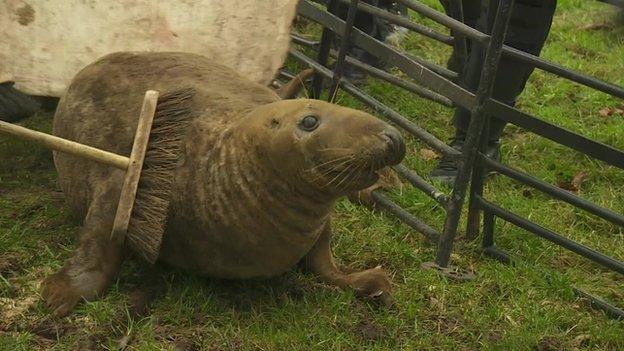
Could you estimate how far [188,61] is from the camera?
4.21 meters

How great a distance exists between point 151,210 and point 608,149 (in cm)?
171

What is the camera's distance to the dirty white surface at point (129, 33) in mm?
4383

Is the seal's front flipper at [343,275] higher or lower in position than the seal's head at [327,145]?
lower

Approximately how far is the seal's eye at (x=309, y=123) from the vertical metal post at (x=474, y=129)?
91 centimetres

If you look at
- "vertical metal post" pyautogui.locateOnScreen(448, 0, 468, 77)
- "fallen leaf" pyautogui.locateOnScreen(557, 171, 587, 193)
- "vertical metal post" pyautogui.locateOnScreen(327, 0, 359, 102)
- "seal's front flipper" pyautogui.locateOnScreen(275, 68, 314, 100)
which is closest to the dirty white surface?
"seal's front flipper" pyautogui.locateOnScreen(275, 68, 314, 100)

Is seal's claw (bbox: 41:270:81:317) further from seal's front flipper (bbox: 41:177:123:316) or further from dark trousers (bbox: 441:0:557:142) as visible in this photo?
Answer: dark trousers (bbox: 441:0:557:142)

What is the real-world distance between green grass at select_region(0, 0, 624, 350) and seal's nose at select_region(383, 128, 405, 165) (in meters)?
0.71

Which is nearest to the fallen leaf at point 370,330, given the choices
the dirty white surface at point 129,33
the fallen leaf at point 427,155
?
the dirty white surface at point 129,33

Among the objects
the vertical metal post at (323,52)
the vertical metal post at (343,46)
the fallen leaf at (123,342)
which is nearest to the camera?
the fallen leaf at (123,342)

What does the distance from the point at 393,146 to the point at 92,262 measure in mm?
1194

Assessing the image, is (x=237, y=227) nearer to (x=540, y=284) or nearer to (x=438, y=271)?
(x=438, y=271)

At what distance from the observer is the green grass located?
11.6 feet

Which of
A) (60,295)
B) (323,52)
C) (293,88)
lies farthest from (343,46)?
(60,295)

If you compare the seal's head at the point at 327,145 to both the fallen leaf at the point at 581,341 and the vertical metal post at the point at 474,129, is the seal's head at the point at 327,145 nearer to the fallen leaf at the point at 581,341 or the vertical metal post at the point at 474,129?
the vertical metal post at the point at 474,129
